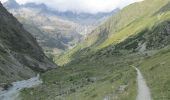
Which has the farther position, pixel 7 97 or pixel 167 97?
pixel 7 97

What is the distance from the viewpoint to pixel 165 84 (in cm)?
5362

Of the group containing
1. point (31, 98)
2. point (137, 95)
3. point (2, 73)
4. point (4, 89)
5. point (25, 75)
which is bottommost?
point (137, 95)

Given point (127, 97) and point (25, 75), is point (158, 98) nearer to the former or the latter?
point (127, 97)

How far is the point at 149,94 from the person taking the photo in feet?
162

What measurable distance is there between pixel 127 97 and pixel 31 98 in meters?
44.3

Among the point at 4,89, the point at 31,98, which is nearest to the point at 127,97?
the point at 31,98

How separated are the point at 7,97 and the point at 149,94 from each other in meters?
58.4

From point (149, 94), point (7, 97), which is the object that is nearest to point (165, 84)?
point (149, 94)

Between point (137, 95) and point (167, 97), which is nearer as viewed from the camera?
point (167, 97)

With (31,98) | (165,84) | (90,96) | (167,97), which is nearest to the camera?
(167,97)

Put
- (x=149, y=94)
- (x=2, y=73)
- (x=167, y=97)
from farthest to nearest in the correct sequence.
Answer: (x=2, y=73)
(x=149, y=94)
(x=167, y=97)

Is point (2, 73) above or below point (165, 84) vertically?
above

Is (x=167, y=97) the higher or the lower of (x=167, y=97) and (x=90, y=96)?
the lower

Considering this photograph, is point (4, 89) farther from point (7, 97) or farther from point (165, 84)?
point (165, 84)
